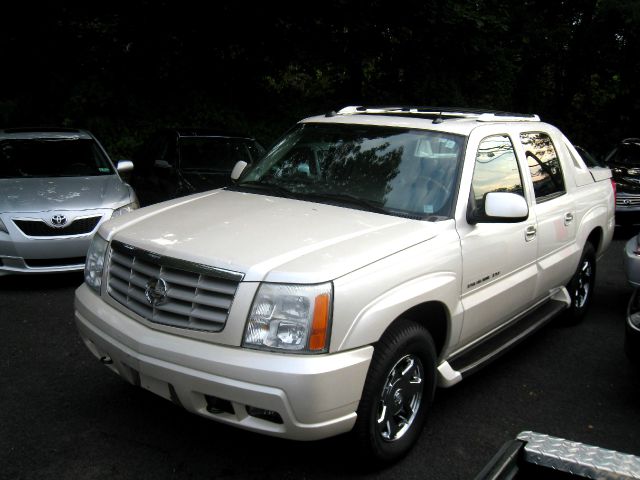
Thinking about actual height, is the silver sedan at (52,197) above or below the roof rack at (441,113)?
below

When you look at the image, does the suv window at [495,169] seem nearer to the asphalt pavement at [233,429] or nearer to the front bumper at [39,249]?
the asphalt pavement at [233,429]

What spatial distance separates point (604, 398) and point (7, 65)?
12.0 m

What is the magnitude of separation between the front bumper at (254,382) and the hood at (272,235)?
0.38m


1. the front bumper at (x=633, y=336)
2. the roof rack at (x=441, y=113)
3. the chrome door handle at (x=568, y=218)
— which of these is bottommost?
the front bumper at (x=633, y=336)

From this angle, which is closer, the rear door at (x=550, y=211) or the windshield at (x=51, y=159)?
the rear door at (x=550, y=211)

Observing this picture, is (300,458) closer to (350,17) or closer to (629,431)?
(629,431)

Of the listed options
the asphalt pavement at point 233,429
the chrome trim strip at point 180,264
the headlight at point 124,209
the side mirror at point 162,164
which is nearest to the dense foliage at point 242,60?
the side mirror at point 162,164

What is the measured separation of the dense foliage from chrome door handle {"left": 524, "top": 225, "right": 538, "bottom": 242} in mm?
Answer: 9060

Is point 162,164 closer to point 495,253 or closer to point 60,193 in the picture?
point 60,193

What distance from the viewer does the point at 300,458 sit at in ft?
11.7

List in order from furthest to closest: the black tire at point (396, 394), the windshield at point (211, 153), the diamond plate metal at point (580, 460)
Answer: the windshield at point (211, 153)
the black tire at point (396, 394)
the diamond plate metal at point (580, 460)

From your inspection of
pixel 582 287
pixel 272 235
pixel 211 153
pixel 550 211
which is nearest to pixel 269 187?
pixel 272 235

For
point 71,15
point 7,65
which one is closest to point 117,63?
point 71,15

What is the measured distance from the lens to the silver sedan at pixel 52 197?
21.0ft
